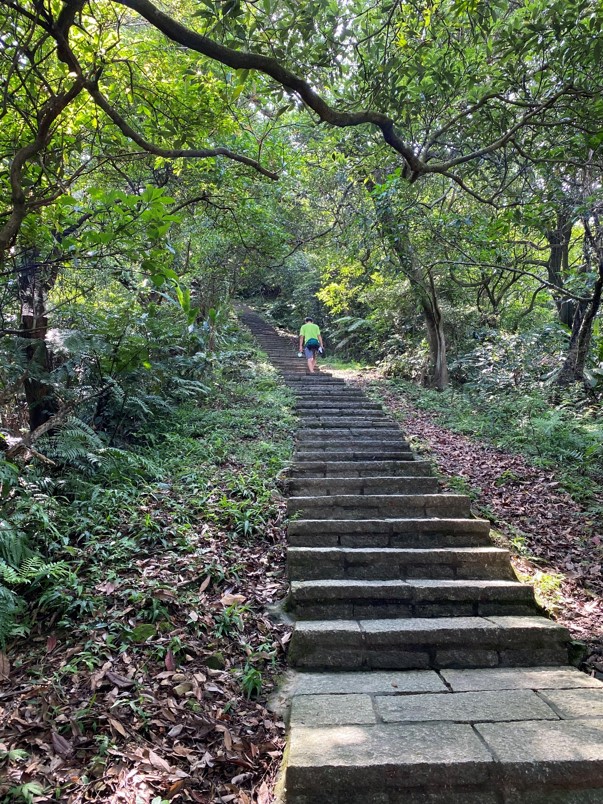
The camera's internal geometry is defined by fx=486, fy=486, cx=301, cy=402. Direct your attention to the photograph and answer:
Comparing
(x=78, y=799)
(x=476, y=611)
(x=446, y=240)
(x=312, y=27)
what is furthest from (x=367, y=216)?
(x=78, y=799)

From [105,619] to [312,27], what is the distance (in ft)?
15.3

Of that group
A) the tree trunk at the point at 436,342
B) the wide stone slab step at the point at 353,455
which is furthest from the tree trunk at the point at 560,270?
the wide stone slab step at the point at 353,455

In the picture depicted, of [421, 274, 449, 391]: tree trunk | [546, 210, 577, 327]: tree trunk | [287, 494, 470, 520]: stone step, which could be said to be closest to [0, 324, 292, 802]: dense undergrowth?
[287, 494, 470, 520]: stone step

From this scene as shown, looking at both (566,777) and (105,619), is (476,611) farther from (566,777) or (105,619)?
(105,619)

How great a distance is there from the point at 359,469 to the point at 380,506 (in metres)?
0.96

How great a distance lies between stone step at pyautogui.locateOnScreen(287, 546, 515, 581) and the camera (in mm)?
4102

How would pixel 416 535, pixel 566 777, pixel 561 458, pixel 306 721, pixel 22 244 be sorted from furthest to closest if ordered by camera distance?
pixel 561 458
pixel 416 535
pixel 22 244
pixel 306 721
pixel 566 777

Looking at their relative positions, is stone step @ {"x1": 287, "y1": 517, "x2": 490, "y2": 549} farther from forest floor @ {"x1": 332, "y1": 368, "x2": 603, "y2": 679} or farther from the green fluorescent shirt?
the green fluorescent shirt

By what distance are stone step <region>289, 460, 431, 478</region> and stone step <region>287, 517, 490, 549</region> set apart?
128 cm

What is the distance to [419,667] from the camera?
330 centimetres

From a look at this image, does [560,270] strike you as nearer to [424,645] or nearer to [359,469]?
[359,469]

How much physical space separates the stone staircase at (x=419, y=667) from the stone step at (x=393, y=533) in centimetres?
1

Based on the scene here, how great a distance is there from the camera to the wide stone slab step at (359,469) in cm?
586

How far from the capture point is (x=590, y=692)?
2975mm
